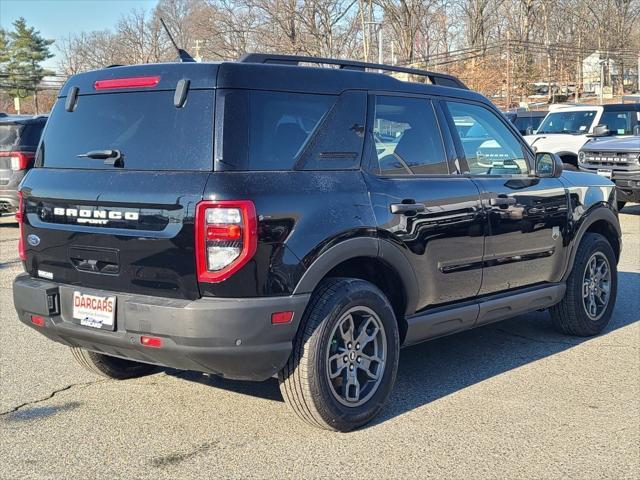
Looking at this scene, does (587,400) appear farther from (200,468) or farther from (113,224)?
(113,224)

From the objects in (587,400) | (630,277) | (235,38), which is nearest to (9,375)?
(587,400)

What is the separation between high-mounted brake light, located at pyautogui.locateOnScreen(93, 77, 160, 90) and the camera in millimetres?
4078

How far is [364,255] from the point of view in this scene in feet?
13.9

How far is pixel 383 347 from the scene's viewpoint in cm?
441

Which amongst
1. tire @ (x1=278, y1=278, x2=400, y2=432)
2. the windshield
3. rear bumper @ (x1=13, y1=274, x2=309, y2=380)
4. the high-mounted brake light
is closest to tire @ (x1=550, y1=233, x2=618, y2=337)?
tire @ (x1=278, y1=278, x2=400, y2=432)

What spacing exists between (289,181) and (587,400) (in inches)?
93.5

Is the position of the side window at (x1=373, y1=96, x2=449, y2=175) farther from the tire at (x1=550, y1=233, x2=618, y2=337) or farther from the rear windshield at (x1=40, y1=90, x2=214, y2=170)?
the tire at (x1=550, y1=233, x2=618, y2=337)

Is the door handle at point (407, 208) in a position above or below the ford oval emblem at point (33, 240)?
above

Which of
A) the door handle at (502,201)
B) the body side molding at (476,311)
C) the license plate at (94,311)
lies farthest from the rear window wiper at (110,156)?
the door handle at (502,201)

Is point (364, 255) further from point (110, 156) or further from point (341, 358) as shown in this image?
point (110, 156)

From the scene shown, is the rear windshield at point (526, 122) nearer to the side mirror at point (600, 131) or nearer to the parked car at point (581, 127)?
the parked car at point (581, 127)

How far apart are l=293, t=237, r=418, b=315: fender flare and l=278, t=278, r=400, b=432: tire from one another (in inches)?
6.3

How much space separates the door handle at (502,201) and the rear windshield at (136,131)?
85.0 inches

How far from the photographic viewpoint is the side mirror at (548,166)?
5723mm
